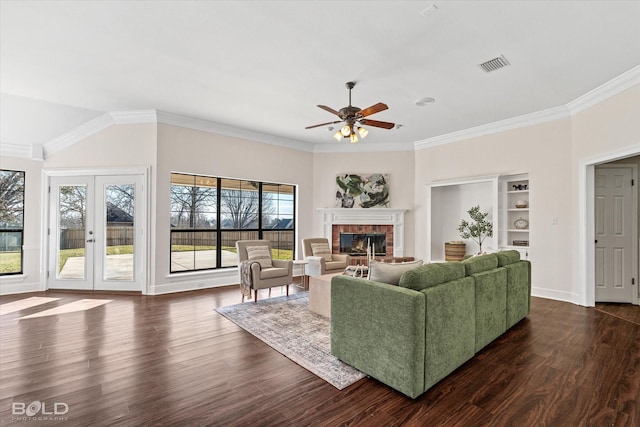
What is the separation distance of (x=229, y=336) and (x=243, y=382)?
40.8 inches

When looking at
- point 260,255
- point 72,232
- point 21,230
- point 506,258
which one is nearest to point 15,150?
point 21,230

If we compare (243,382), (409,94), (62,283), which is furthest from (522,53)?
(62,283)

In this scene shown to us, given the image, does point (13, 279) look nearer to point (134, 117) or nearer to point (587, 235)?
point (134, 117)

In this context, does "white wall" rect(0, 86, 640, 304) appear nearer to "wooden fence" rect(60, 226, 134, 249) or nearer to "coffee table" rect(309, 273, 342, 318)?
"wooden fence" rect(60, 226, 134, 249)

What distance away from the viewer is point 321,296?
13.7 ft

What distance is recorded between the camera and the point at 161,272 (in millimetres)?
5359

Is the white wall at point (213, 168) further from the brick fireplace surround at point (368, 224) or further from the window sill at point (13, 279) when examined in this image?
the window sill at point (13, 279)

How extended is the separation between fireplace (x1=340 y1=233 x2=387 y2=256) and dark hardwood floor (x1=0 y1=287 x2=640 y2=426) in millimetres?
3572

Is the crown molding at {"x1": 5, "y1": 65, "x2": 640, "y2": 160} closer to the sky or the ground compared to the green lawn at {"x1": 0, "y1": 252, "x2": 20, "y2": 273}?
closer to the sky

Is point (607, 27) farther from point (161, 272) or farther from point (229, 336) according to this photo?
point (161, 272)

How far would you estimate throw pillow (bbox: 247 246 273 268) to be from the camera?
17.1ft

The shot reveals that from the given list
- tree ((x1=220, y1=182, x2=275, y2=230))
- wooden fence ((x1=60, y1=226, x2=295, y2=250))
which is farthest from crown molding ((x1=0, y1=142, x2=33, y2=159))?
tree ((x1=220, y1=182, x2=275, y2=230))

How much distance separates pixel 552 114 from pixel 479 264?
11.8 feet

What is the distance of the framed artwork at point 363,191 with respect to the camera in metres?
7.13
